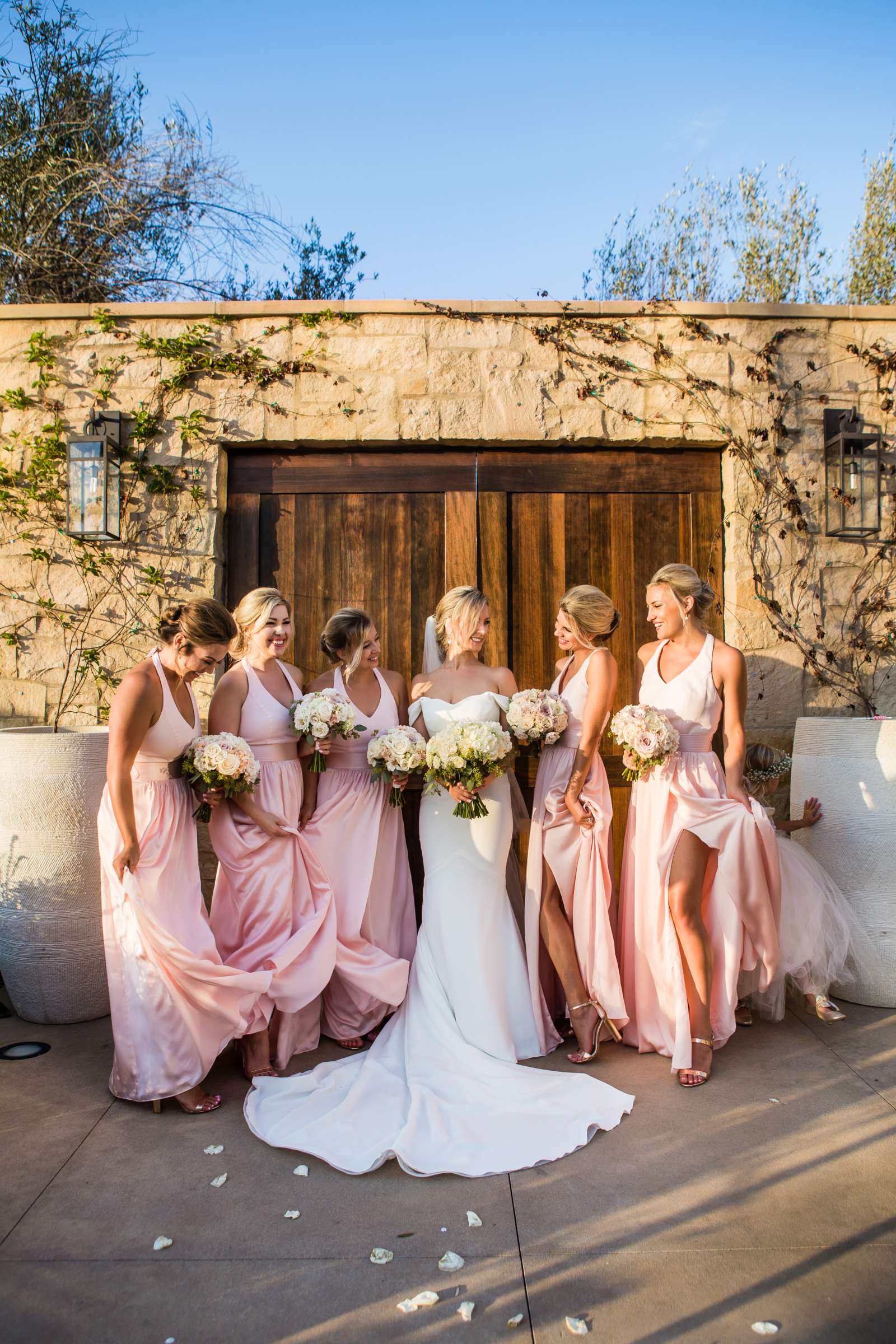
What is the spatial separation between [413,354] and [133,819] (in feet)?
10.8

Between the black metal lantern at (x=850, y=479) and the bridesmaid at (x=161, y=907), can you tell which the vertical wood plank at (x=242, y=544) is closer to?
the bridesmaid at (x=161, y=907)

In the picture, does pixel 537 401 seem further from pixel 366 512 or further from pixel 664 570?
pixel 664 570

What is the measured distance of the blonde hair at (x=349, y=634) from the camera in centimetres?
433

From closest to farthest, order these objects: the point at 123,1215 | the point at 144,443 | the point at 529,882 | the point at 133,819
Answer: the point at 123,1215 → the point at 133,819 → the point at 529,882 → the point at 144,443

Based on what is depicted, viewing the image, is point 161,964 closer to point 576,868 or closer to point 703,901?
point 576,868

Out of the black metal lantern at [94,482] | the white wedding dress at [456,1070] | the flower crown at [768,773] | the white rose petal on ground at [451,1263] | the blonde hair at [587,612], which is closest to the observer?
the white rose petal on ground at [451,1263]

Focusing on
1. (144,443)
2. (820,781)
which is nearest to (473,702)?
(820,781)

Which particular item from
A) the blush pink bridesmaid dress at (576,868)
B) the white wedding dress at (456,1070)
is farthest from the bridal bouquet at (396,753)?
the blush pink bridesmaid dress at (576,868)

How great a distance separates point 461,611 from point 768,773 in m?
1.99

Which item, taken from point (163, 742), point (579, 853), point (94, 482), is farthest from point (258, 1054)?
point (94, 482)

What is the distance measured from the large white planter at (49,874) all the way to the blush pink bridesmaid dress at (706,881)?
2724 mm

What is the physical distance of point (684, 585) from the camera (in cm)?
420

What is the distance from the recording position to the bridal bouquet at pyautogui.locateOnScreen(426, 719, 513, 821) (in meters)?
3.83

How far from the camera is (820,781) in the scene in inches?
182
